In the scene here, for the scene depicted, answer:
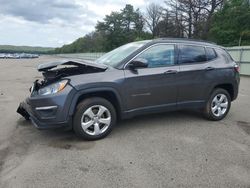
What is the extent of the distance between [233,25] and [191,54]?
35337 millimetres

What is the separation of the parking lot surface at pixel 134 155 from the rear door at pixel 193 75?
1.79 feet

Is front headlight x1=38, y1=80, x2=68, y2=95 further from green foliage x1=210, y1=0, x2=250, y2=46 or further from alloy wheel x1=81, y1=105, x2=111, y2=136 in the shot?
green foliage x1=210, y1=0, x2=250, y2=46

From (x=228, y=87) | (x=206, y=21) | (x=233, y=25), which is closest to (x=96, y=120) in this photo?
(x=228, y=87)

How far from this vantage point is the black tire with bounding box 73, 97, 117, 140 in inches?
175

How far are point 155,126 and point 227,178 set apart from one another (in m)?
2.15

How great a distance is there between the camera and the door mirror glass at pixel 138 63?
15.6 ft

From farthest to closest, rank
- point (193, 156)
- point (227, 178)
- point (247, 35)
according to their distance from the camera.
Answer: point (247, 35), point (193, 156), point (227, 178)

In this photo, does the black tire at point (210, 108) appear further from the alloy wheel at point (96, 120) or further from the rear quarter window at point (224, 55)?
the alloy wheel at point (96, 120)

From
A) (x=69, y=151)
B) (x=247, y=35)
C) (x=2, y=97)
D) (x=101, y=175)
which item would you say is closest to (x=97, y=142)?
(x=69, y=151)

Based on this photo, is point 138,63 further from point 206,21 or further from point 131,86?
point 206,21

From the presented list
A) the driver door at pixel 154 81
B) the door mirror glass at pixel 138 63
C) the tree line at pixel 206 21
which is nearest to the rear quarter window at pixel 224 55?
the driver door at pixel 154 81

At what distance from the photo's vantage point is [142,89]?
4.89 m

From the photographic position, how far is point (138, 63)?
4.75m

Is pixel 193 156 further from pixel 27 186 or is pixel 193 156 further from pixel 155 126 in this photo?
pixel 27 186
